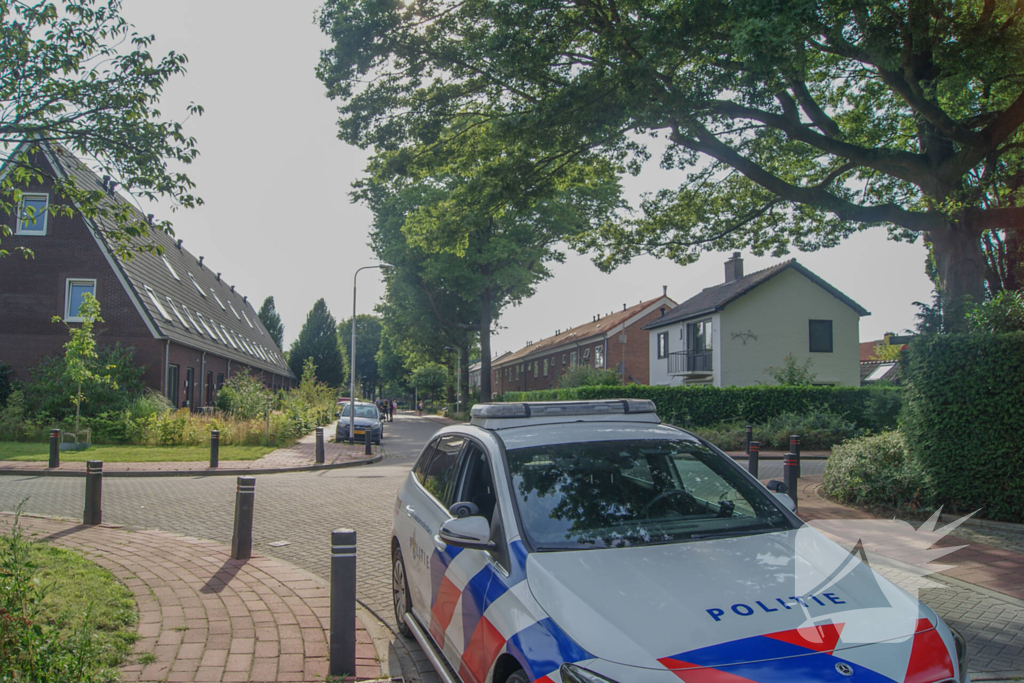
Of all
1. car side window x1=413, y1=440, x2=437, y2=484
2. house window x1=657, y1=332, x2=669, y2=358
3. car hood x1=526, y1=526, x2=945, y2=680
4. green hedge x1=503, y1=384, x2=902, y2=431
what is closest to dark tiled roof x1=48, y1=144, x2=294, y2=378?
car side window x1=413, y1=440, x2=437, y2=484

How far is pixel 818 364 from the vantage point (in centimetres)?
3441

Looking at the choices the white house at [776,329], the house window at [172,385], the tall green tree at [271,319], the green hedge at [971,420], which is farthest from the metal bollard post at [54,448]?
the tall green tree at [271,319]

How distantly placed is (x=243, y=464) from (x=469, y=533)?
50.4 ft

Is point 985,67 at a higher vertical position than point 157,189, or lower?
higher

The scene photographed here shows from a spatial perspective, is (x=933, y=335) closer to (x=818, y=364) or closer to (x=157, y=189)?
(x=157, y=189)

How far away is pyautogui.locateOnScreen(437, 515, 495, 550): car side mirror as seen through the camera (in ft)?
10.8

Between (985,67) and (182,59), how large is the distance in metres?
11.3

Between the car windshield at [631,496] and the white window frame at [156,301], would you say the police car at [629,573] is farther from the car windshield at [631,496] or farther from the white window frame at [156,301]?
the white window frame at [156,301]

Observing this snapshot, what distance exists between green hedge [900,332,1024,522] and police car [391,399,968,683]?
638 centimetres

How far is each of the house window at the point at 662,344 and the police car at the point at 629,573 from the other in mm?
36248

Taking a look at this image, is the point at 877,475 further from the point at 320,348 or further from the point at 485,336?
the point at 320,348

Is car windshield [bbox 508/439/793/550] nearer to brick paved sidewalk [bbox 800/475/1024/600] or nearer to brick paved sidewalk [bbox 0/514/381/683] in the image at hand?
brick paved sidewalk [bbox 0/514/381/683]

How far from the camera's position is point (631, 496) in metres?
3.57

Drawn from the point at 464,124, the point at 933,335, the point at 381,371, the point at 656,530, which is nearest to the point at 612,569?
the point at 656,530
